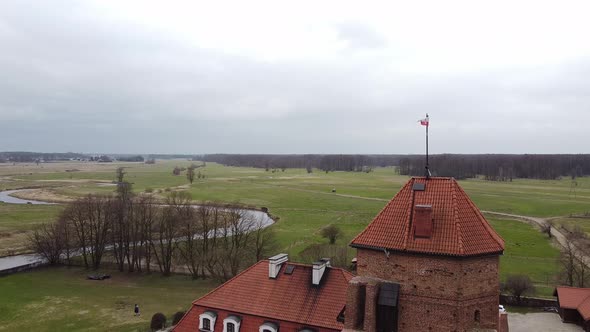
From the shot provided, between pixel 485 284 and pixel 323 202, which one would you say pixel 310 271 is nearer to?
pixel 485 284

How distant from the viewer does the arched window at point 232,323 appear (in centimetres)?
2048

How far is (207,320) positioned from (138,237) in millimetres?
30439

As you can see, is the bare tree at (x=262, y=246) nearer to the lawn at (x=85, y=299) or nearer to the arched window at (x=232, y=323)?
the lawn at (x=85, y=299)

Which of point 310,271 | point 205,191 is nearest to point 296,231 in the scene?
point 310,271

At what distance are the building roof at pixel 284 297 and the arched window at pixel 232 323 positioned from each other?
0.41 metres

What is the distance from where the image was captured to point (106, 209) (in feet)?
160

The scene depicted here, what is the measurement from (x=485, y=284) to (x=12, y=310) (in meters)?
35.4

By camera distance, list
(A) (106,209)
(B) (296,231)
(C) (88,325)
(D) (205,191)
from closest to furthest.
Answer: (C) (88,325), (A) (106,209), (B) (296,231), (D) (205,191)

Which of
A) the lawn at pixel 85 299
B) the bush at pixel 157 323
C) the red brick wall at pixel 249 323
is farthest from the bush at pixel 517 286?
the bush at pixel 157 323

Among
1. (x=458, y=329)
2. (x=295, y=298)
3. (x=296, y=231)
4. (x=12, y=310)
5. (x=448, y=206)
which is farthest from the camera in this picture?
(x=296, y=231)

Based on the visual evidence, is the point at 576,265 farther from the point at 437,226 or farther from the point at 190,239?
the point at 190,239

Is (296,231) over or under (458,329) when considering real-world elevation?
under

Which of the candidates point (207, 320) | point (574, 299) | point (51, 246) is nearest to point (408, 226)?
point (207, 320)

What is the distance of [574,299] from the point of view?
97.0ft
